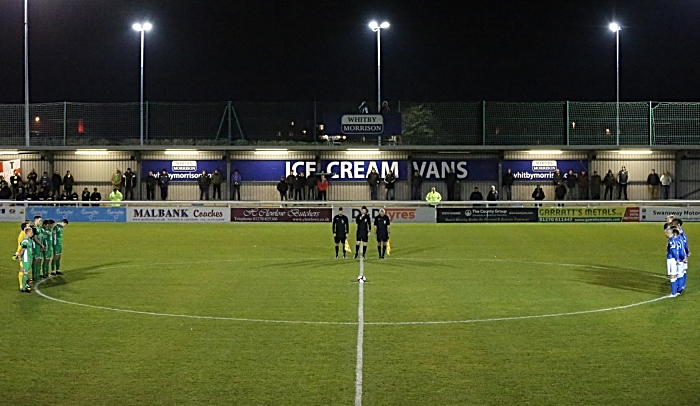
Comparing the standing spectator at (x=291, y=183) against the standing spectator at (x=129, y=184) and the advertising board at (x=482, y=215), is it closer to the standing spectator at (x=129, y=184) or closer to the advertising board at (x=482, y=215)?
the standing spectator at (x=129, y=184)

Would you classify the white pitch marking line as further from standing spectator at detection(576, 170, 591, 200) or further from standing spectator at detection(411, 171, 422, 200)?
standing spectator at detection(576, 170, 591, 200)

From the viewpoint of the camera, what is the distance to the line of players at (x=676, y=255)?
1945 centimetres

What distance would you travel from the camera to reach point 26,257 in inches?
773

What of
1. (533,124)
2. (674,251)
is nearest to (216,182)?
(533,124)

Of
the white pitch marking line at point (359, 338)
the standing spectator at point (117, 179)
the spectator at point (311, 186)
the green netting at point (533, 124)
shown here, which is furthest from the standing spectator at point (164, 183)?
the white pitch marking line at point (359, 338)

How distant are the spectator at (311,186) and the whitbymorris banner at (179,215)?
6979mm

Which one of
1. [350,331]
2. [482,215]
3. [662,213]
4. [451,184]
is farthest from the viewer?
[451,184]

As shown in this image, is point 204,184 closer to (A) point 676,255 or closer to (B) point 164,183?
(B) point 164,183

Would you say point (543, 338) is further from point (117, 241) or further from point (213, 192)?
point (213, 192)

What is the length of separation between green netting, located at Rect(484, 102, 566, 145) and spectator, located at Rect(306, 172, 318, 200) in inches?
410

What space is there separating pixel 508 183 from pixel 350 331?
35.7 m

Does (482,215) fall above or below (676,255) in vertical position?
above

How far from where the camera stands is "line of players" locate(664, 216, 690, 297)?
19453 millimetres

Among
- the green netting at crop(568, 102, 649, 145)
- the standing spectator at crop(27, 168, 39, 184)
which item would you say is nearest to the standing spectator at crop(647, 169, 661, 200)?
the green netting at crop(568, 102, 649, 145)
